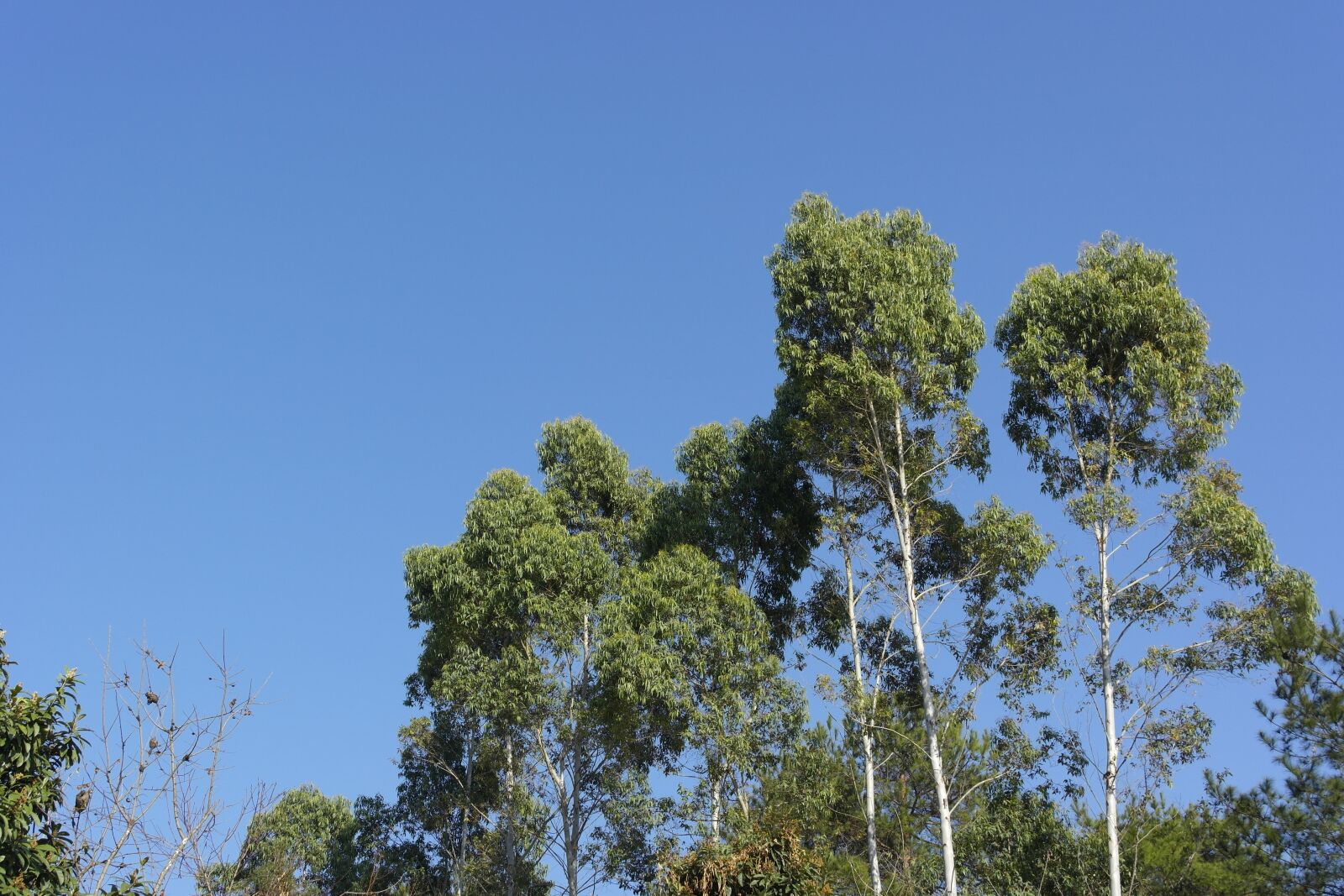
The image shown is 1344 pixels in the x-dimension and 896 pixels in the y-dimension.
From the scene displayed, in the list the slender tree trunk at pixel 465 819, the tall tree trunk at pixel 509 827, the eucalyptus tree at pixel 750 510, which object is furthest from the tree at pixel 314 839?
the eucalyptus tree at pixel 750 510

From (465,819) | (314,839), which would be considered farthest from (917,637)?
(314,839)

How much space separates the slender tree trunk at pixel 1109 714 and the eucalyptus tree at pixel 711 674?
3986 millimetres

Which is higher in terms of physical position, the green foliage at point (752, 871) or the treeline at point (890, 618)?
the treeline at point (890, 618)

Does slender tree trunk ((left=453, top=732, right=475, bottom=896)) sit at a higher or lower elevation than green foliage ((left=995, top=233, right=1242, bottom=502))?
lower

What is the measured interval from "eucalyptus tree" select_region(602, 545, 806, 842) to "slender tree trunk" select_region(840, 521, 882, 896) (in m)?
1.00

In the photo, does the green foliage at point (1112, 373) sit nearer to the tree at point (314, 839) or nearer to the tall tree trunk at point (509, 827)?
the tall tree trunk at point (509, 827)

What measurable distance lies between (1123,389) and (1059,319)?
135 cm

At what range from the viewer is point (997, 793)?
16.9 m

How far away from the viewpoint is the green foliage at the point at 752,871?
941 centimetres

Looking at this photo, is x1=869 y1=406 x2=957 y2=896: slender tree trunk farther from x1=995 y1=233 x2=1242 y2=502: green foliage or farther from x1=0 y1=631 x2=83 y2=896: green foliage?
x1=0 y1=631 x2=83 y2=896: green foliage

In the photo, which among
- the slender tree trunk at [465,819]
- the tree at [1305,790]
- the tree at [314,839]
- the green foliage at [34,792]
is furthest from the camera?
the tree at [314,839]

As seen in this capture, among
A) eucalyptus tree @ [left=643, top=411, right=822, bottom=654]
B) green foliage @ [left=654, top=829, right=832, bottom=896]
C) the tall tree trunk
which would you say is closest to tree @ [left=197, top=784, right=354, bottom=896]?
the tall tree trunk

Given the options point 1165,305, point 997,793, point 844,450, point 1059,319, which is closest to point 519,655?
point 844,450

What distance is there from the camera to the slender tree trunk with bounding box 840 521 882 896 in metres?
15.9
